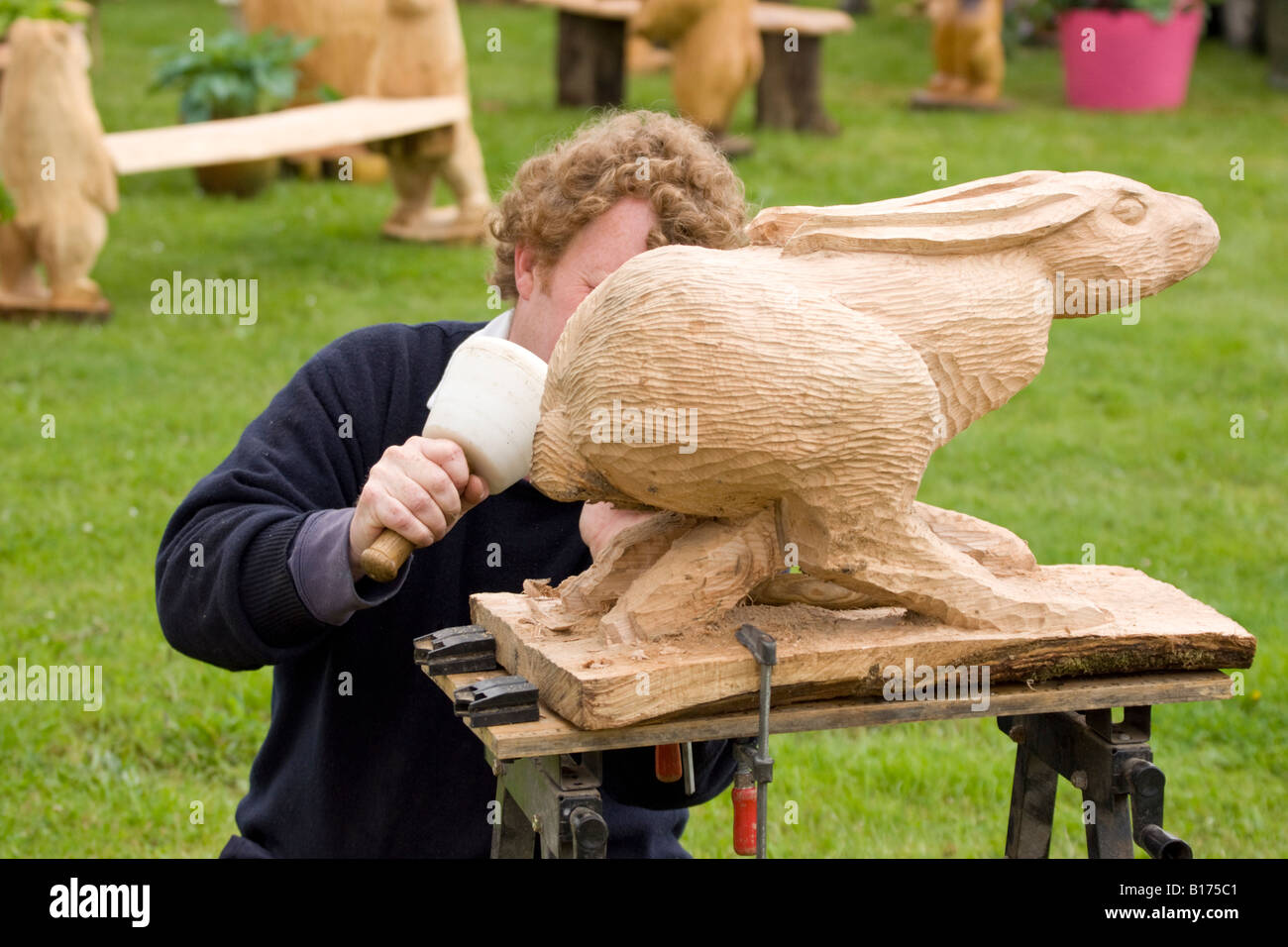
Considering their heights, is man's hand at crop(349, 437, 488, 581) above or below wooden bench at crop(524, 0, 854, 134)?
below

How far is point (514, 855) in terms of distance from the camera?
7.71ft

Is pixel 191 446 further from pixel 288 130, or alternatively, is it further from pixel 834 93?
pixel 834 93

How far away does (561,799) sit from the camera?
6.68 ft

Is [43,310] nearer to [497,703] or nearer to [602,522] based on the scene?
[602,522]

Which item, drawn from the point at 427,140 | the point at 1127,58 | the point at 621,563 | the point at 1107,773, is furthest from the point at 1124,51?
the point at 621,563

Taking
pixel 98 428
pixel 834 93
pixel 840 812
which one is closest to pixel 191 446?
pixel 98 428

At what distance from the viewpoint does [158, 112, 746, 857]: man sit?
244 centimetres

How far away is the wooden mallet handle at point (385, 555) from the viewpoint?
6.91ft

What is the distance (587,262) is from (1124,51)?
30.2 ft

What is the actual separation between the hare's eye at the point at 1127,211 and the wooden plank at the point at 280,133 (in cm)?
535

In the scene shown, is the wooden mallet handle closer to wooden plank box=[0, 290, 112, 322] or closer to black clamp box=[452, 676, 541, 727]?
black clamp box=[452, 676, 541, 727]

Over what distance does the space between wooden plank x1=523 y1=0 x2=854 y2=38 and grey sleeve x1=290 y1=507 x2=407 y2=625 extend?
7723 millimetres

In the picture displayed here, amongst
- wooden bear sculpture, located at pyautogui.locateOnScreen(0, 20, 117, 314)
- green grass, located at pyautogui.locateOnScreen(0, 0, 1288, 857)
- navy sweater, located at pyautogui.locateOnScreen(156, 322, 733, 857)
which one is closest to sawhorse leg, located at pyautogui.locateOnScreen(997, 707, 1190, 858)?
navy sweater, located at pyautogui.locateOnScreen(156, 322, 733, 857)

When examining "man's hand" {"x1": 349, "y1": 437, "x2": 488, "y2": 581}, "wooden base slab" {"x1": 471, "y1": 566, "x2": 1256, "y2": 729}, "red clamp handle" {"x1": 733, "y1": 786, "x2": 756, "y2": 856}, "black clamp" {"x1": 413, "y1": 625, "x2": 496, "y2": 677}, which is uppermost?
"man's hand" {"x1": 349, "y1": 437, "x2": 488, "y2": 581}
